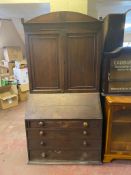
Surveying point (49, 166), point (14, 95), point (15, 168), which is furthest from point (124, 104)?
point (14, 95)

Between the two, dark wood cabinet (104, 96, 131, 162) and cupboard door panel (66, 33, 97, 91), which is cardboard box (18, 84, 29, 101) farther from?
dark wood cabinet (104, 96, 131, 162)

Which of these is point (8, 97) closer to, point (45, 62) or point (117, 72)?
point (45, 62)

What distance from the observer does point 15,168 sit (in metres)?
2.07

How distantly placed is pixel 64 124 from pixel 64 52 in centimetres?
82

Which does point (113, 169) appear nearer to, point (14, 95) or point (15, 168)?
point (15, 168)

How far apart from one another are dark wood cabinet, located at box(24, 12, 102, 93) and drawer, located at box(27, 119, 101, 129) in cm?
37

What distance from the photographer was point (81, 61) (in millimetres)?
2006

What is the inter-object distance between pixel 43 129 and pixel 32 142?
8.9 inches

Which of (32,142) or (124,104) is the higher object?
(124,104)

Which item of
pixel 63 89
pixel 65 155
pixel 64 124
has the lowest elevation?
pixel 65 155

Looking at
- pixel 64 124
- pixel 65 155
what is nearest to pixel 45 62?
pixel 64 124

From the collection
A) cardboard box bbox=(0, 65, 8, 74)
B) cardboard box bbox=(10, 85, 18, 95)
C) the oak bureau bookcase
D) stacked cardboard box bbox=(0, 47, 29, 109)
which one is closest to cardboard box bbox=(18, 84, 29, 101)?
stacked cardboard box bbox=(0, 47, 29, 109)

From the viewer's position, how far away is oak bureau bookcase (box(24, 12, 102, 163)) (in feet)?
6.23

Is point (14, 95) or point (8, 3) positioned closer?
point (8, 3)
